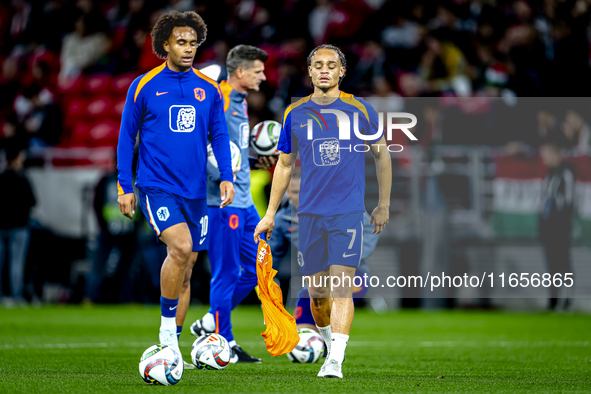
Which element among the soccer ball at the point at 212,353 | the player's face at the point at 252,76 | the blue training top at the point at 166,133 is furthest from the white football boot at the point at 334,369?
the player's face at the point at 252,76

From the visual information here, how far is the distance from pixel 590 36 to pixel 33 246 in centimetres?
936

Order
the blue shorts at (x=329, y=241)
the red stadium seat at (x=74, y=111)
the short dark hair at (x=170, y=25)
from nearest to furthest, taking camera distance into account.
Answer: the blue shorts at (x=329, y=241) → the short dark hair at (x=170, y=25) → the red stadium seat at (x=74, y=111)

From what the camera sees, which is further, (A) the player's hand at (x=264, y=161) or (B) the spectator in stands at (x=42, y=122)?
(B) the spectator in stands at (x=42, y=122)

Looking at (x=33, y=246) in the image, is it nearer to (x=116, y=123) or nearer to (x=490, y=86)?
(x=116, y=123)

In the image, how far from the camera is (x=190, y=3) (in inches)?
651

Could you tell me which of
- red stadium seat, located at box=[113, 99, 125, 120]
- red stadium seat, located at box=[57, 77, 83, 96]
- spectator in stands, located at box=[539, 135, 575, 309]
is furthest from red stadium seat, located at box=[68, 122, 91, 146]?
spectator in stands, located at box=[539, 135, 575, 309]

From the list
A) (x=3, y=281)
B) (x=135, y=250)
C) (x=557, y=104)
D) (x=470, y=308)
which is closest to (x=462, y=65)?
(x=557, y=104)

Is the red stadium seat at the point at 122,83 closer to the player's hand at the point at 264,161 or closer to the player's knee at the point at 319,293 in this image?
the player's hand at the point at 264,161

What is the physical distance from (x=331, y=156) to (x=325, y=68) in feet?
1.89

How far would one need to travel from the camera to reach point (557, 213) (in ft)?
38.6

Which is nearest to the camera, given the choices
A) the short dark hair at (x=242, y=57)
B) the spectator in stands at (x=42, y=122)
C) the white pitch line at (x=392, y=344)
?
the short dark hair at (x=242, y=57)

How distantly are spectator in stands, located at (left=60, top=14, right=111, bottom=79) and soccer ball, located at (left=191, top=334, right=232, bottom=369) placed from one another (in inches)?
472

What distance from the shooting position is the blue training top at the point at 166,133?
5.57m

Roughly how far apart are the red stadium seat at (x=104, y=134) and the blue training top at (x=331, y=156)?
9.50 metres
